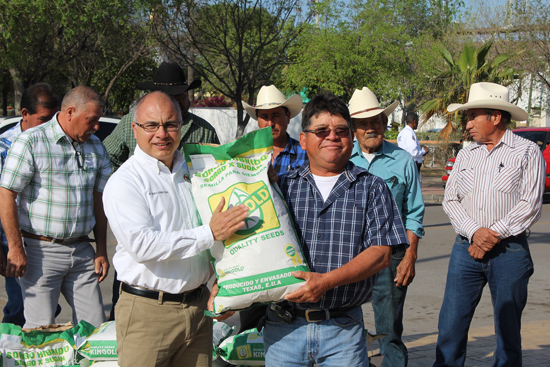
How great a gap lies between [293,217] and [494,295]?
1973 mm

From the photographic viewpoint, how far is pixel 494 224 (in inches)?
148

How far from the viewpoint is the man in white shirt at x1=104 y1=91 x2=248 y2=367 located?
8.52 ft

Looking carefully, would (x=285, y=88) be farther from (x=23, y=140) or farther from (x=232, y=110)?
(x=23, y=140)

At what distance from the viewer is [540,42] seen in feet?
73.8

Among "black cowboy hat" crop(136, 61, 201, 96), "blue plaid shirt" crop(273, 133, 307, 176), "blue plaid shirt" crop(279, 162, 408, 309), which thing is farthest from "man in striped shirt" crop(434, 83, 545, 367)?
"black cowboy hat" crop(136, 61, 201, 96)

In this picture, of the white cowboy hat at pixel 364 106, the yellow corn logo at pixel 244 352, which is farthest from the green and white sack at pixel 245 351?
the white cowboy hat at pixel 364 106

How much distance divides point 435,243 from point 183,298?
743cm

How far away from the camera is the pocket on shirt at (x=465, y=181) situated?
3968mm

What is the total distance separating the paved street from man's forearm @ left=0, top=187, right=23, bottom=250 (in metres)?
2.10

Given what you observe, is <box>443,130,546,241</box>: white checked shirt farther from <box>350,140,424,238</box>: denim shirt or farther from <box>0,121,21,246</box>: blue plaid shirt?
<box>0,121,21,246</box>: blue plaid shirt

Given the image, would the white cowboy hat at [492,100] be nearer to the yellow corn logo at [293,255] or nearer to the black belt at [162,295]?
the yellow corn logo at [293,255]

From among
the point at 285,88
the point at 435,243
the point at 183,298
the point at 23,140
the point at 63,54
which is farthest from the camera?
the point at 285,88

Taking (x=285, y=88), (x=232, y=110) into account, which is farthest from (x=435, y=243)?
(x=285, y=88)

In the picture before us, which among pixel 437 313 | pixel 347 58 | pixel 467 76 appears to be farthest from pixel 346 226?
pixel 347 58
